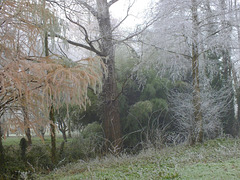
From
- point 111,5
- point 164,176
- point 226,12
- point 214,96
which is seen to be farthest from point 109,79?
point 164,176

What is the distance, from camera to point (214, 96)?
7199mm

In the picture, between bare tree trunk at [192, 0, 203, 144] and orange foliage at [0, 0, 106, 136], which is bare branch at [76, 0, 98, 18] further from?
orange foliage at [0, 0, 106, 136]

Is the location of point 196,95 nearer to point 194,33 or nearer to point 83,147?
point 194,33

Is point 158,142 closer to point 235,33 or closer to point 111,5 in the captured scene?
point 235,33

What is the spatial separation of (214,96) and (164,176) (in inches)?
181

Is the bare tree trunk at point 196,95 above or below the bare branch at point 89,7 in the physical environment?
below

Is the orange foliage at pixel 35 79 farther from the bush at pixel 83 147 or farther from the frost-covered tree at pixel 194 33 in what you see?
the bush at pixel 83 147

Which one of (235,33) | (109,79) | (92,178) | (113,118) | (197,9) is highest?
(197,9)

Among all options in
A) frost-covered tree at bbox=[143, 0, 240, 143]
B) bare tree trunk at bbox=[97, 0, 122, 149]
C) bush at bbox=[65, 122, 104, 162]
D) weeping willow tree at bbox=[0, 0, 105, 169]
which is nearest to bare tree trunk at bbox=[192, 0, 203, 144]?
frost-covered tree at bbox=[143, 0, 240, 143]

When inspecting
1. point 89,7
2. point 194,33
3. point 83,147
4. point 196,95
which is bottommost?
point 83,147

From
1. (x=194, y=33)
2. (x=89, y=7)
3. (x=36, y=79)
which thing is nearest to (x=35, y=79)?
(x=36, y=79)

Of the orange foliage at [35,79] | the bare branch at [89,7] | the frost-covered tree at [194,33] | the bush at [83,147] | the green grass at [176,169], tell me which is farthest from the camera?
the bush at [83,147]

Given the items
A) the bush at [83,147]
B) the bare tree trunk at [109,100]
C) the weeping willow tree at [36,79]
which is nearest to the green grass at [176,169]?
the bush at [83,147]

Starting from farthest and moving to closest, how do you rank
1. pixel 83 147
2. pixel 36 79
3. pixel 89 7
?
1. pixel 83 147
2. pixel 89 7
3. pixel 36 79
